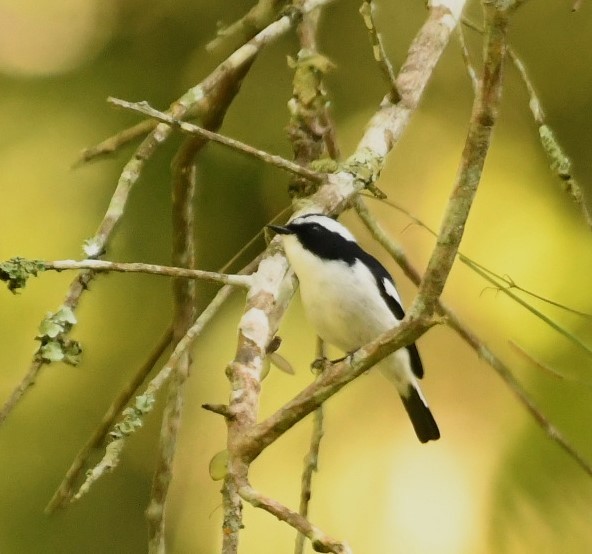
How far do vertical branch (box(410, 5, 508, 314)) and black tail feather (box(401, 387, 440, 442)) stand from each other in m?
1.16

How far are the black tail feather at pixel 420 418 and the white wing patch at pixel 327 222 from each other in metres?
0.38

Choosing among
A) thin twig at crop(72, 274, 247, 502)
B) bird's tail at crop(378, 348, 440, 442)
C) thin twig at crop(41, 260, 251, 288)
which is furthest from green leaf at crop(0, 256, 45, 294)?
bird's tail at crop(378, 348, 440, 442)

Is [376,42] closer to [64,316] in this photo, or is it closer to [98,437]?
[64,316]

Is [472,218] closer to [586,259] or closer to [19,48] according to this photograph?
[586,259]

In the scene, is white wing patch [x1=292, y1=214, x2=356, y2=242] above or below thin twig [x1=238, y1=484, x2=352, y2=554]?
above

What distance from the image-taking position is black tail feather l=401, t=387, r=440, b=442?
6.37 ft

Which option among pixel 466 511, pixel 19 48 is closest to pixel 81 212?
pixel 19 48

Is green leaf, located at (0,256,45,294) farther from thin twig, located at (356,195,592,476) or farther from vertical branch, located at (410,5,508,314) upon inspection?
thin twig, located at (356,195,592,476)

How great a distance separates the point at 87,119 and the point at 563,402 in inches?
51.5

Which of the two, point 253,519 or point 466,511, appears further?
point 253,519

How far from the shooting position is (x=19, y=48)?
2.32 meters

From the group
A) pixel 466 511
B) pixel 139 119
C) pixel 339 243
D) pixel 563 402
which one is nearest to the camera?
pixel 339 243

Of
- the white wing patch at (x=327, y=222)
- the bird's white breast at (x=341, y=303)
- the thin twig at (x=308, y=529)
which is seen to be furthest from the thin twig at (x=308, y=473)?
the thin twig at (x=308, y=529)

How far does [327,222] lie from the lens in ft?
5.16
